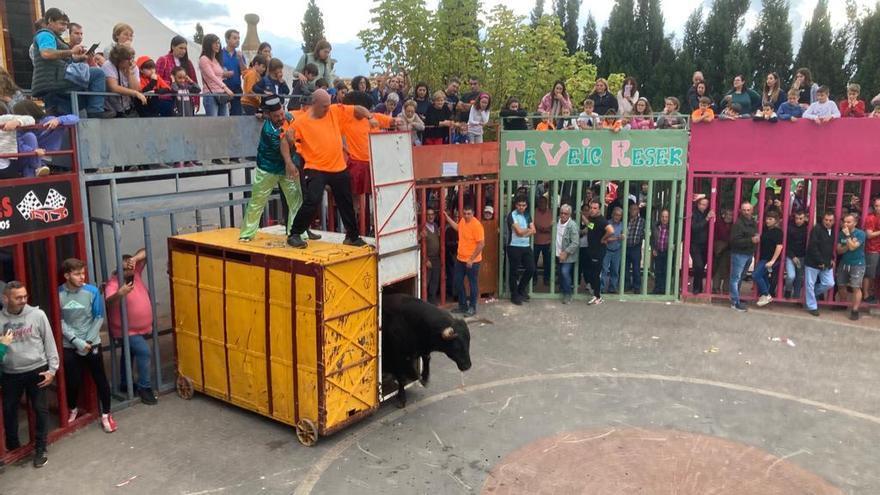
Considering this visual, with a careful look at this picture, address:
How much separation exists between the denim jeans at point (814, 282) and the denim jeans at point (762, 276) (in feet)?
2.23

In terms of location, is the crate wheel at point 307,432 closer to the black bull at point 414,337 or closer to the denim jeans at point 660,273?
the black bull at point 414,337

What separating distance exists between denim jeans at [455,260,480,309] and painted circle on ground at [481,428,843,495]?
17.5 feet

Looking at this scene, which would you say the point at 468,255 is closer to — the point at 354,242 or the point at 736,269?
the point at 354,242

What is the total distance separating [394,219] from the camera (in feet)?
31.7

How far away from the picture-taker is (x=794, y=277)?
48.2 feet

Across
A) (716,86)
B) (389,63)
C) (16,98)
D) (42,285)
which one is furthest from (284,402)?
(716,86)

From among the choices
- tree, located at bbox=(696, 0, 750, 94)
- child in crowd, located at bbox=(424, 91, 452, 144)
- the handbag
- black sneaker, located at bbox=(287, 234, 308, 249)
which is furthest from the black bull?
tree, located at bbox=(696, 0, 750, 94)

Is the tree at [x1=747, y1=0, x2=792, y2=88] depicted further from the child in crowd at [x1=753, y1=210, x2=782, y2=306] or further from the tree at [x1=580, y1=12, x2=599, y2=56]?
the child in crowd at [x1=753, y1=210, x2=782, y2=306]

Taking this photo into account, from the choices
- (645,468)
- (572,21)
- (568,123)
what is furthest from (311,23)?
(645,468)

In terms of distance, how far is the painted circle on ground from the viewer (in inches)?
312

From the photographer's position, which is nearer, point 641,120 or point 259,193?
point 259,193

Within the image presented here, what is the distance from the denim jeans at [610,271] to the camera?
604 inches

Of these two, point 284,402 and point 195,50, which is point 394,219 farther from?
point 195,50

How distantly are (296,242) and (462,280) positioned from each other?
17.8ft
